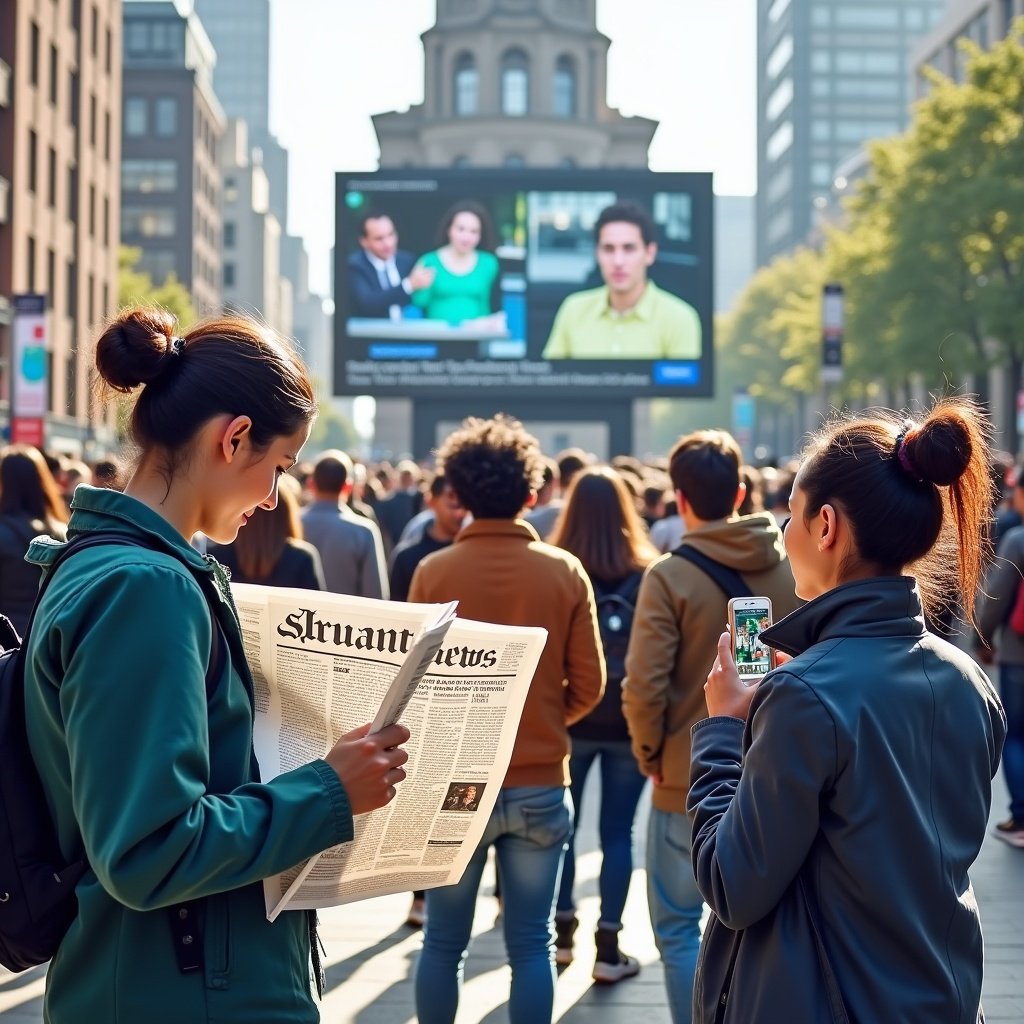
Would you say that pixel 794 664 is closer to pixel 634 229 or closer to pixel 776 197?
pixel 634 229

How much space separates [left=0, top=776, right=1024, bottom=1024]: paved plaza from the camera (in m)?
5.62

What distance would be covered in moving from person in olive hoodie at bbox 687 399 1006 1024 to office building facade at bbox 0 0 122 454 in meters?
31.9

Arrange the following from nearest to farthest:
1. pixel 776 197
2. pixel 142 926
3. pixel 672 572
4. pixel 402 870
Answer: pixel 142 926 < pixel 402 870 < pixel 672 572 < pixel 776 197

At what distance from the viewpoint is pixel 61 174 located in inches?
1705

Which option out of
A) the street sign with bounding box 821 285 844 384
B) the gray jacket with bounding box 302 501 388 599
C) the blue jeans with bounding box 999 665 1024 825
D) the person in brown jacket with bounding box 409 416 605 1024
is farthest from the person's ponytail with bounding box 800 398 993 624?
the street sign with bounding box 821 285 844 384

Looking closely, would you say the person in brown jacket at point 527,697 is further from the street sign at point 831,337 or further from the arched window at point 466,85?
the arched window at point 466,85

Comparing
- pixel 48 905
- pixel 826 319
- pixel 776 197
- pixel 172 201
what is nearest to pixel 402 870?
pixel 48 905

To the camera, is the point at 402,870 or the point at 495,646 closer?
the point at 402,870

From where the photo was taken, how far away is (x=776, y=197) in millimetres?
128000

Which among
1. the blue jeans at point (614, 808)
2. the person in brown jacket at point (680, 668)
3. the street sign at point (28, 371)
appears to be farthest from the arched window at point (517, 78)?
the person in brown jacket at point (680, 668)

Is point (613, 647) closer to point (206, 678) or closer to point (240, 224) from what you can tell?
point (206, 678)

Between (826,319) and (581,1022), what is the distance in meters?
21.5

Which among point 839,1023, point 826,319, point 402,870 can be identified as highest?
point 826,319

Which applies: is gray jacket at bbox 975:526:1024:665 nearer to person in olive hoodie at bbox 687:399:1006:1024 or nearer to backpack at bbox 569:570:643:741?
backpack at bbox 569:570:643:741
